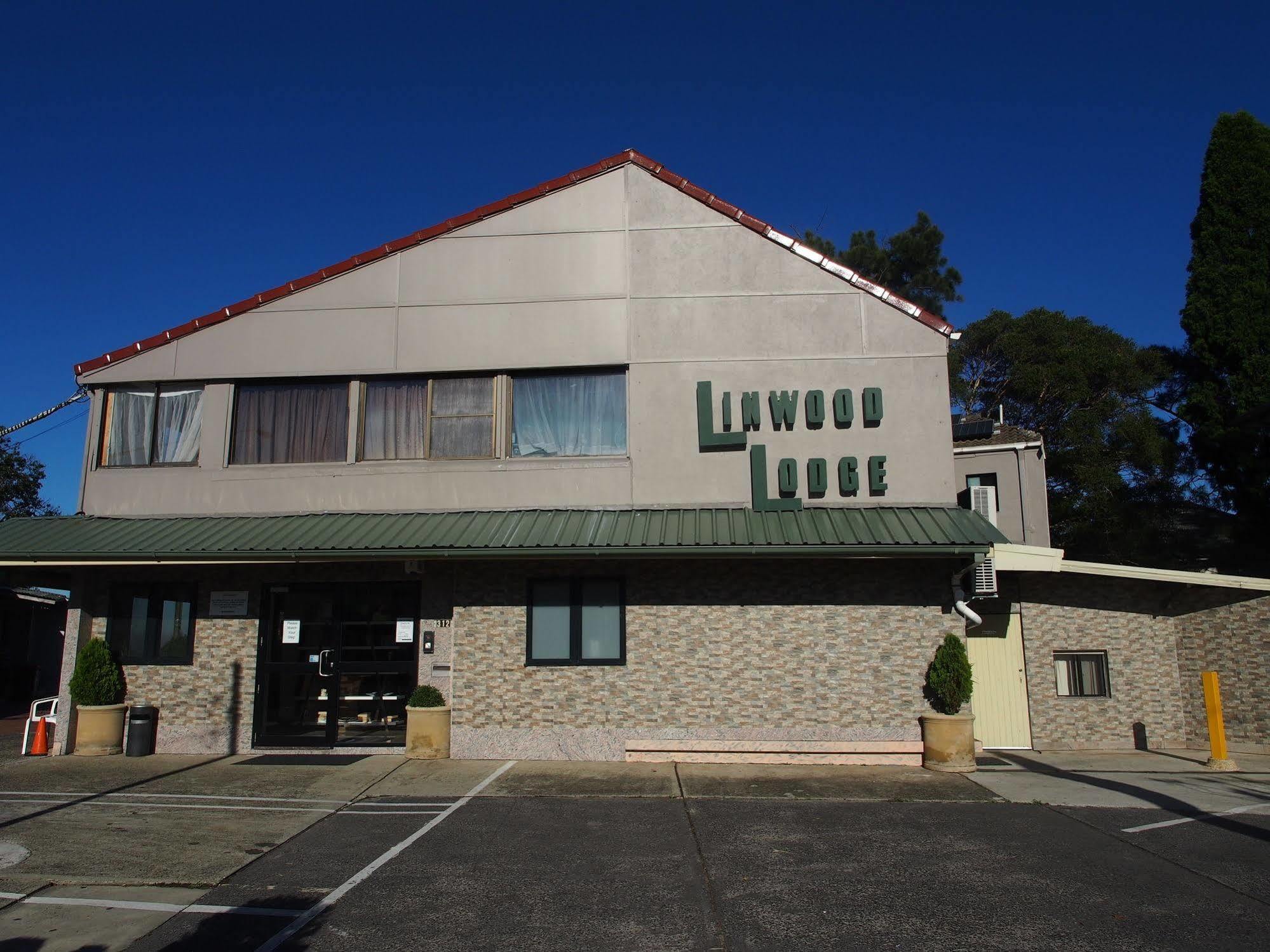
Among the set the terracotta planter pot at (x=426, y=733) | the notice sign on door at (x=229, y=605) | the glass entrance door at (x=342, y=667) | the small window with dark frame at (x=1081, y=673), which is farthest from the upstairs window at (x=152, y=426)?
the small window with dark frame at (x=1081, y=673)

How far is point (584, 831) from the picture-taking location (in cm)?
852

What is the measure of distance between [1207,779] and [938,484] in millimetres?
4890

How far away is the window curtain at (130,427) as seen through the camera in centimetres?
1403

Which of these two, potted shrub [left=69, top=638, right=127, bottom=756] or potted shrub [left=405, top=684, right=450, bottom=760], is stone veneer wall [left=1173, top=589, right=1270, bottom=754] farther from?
potted shrub [left=69, top=638, right=127, bottom=756]

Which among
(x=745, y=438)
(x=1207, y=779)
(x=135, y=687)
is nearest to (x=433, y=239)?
(x=745, y=438)

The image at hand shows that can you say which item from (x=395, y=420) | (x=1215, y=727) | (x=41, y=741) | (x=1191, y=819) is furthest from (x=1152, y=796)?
(x=41, y=741)

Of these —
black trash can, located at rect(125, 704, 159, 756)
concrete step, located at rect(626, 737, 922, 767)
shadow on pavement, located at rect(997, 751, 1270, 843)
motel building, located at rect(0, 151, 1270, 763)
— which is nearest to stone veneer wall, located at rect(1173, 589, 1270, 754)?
motel building, located at rect(0, 151, 1270, 763)

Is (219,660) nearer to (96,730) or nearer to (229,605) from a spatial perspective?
(229,605)

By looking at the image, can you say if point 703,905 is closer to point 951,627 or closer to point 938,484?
point 951,627

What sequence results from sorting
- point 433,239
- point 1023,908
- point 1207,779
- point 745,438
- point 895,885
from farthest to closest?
point 433,239
point 745,438
point 1207,779
point 895,885
point 1023,908

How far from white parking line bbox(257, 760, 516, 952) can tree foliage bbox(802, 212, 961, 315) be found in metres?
29.7

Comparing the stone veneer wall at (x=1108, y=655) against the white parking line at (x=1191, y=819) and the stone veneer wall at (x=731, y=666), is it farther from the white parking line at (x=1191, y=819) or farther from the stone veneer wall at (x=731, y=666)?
the white parking line at (x=1191, y=819)

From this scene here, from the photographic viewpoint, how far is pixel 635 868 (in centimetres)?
733

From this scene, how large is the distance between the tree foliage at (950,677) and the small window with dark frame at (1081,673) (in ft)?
12.1
